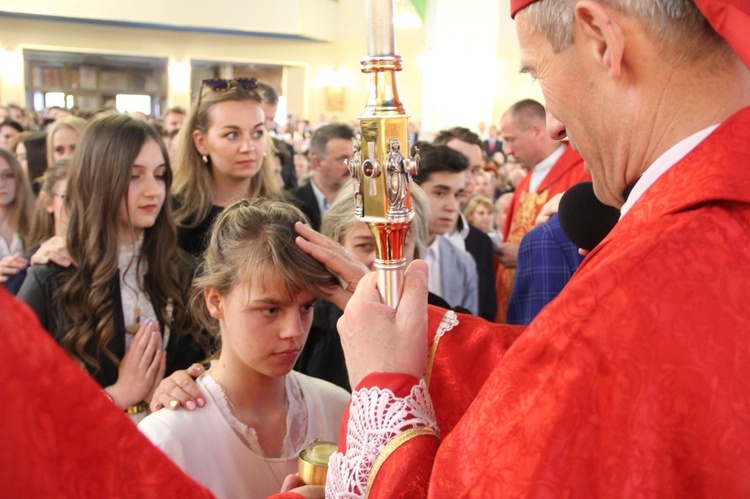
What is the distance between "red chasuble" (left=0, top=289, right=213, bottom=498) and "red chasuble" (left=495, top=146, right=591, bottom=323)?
3.29 meters

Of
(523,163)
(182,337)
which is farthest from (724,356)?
(523,163)

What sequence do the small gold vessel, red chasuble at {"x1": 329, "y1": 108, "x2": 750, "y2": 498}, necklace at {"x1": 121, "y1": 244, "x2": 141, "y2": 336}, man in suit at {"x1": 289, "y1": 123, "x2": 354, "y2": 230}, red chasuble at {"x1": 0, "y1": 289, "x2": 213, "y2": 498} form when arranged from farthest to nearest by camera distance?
man in suit at {"x1": 289, "y1": 123, "x2": 354, "y2": 230} → necklace at {"x1": 121, "y1": 244, "x2": 141, "y2": 336} → the small gold vessel → red chasuble at {"x1": 329, "y1": 108, "x2": 750, "y2": 498} → red chasuble at {"x1": 0, "y1": 289, "x2": 213, "y2": 498}

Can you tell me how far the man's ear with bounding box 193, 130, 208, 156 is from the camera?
344 cm

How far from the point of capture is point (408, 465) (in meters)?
1.03

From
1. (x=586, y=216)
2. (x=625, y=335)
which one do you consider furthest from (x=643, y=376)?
(x=586, y=216)

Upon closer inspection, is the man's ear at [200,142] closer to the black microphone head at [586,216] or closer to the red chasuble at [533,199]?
the red chasuble at [533,199]

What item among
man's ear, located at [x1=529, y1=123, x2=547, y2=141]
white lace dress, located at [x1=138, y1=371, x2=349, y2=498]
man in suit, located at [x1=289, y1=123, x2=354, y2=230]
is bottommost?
white lace dress, located at [x1=138, y1=371, x2=349, y2=498]

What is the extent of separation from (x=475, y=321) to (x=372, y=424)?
0.38 meters

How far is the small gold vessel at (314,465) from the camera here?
4.44 feet

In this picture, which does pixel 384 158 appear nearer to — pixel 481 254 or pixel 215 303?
pixel 215 303

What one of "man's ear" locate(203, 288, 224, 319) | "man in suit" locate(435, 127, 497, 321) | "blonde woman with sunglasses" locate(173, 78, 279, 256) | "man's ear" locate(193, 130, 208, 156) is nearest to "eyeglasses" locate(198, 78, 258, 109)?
"blonde woman with sunglasses" locate(173, 78, 279, 256)

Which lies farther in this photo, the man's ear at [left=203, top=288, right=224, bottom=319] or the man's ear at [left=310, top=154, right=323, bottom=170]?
the man's ear at [left=310, top=154, right=323, bottom=170]

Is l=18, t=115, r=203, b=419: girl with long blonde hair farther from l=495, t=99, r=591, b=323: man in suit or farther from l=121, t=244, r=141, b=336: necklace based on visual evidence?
l=495, t=99, r=591, b=323: man in suit

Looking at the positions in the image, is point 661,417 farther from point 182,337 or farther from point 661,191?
point 182,337
